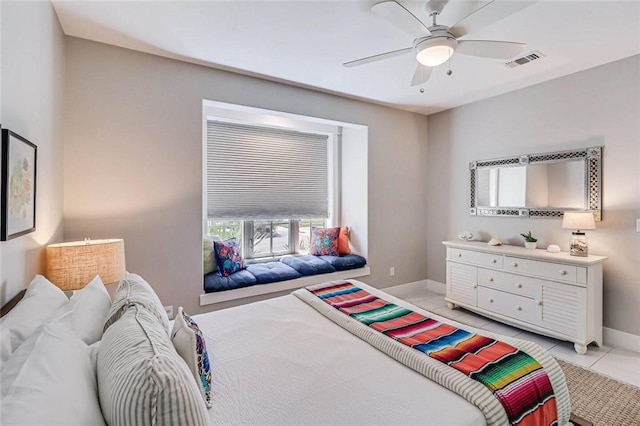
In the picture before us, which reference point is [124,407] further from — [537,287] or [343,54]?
[537,287]

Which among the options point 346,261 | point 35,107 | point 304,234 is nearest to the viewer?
point 35,107

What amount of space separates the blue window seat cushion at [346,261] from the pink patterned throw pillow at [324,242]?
0.14 m

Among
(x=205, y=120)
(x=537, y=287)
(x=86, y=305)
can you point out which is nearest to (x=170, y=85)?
(x=205, y=120)

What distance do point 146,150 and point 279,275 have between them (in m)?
1.80

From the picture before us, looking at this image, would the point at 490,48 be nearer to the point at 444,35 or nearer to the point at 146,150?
the point at 444,35

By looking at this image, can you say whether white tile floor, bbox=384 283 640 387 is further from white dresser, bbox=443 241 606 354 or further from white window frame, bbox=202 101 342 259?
white window frame, bbox=202 101 342 259

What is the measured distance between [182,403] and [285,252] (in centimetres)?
355

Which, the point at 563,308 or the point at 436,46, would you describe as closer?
the point at 436,46

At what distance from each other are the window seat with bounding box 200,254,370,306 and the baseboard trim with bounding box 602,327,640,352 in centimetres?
244

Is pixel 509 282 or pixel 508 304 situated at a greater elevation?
pixel 509 282

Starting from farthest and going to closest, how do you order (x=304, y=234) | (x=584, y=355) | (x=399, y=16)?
(x=304, y=234)
(x=584, y=355)
(x=399, y=16)

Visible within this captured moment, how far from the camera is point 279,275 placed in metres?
3.40

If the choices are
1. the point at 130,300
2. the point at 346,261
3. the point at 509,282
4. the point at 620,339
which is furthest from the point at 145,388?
the point at 620,339

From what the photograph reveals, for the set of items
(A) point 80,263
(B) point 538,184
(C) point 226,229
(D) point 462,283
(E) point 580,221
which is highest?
(B) point 538,184
